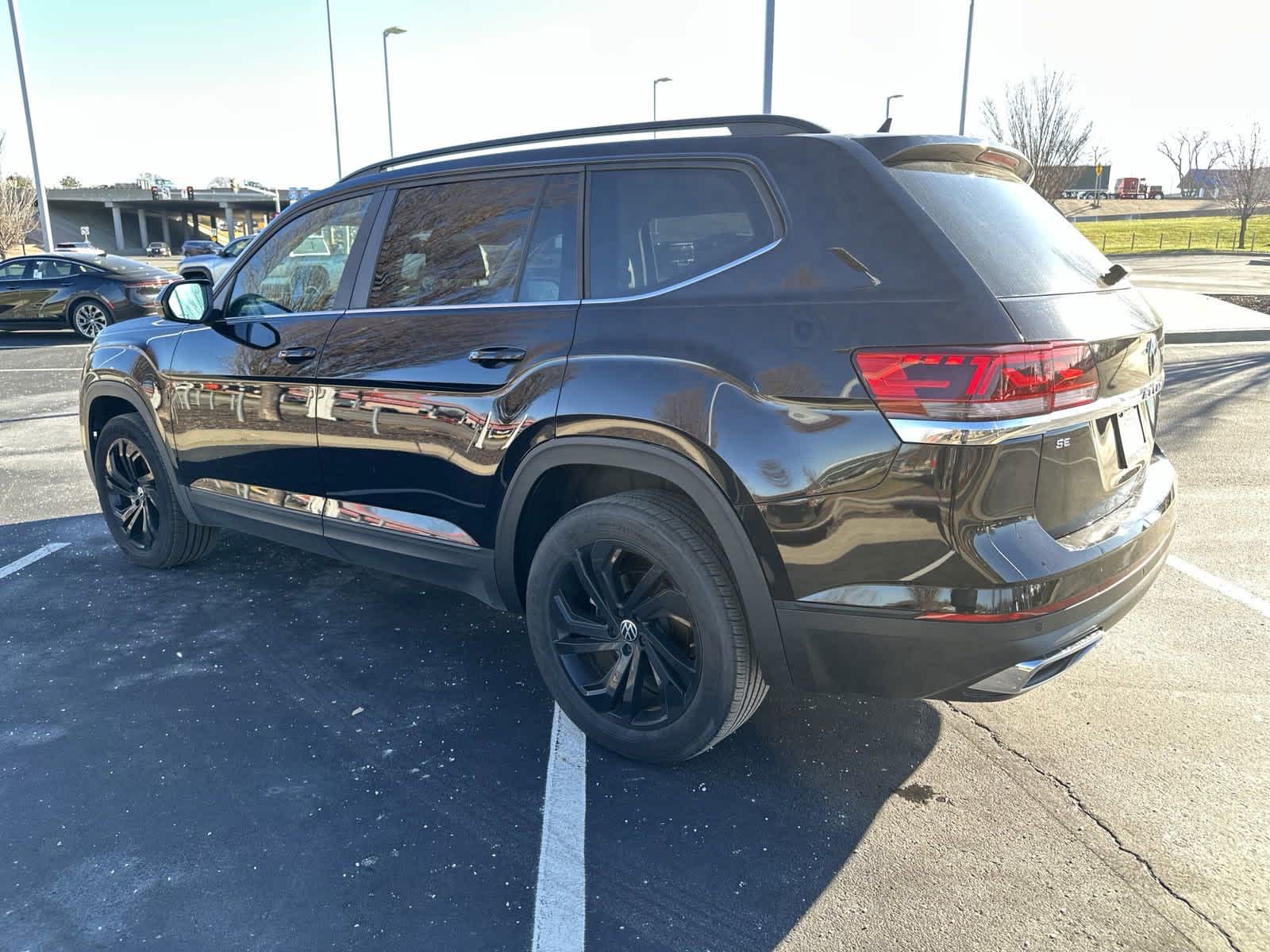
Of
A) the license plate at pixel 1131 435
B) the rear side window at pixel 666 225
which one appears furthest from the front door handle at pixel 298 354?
the license plate at pixel 1131 435

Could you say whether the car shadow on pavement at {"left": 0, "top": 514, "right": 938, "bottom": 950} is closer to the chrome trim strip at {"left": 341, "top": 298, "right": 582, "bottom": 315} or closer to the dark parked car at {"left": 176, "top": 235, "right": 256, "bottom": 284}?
the chrome trim strip at {"left": 341, "top": 298, "right": 582, "bottom": 315}

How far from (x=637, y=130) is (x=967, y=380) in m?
1.47

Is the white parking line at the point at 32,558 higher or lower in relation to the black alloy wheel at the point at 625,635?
Answer: lower

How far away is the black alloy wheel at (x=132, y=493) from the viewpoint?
187 inches

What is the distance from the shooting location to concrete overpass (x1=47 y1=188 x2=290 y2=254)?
260ft

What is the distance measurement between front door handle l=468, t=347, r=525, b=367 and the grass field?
44039 mm

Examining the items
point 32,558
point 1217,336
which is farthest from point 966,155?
point 1217,336

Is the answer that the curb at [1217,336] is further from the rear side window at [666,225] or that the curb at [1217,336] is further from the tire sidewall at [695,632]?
the tire sidewall at [695,632]

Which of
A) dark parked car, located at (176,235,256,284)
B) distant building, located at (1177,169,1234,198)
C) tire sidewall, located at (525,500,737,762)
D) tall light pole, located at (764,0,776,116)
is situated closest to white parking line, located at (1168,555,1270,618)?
tire sidewall, located at (525,500,737,762)

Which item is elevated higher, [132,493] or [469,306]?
[469,306]

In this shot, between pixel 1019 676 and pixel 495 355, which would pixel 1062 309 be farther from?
pixel 495 355

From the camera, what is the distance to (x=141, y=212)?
87.9 meters

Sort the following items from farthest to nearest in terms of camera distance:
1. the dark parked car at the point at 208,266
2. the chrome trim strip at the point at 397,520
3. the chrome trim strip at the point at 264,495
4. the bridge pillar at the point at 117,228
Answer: the bridge pillar at the point at 117,228, the dark parked car at the point at 208,266, the chrome trim strip at the point at 264,495, the chrome trim strip at the point at 397,520

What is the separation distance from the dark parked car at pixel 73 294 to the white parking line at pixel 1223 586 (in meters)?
14.6
